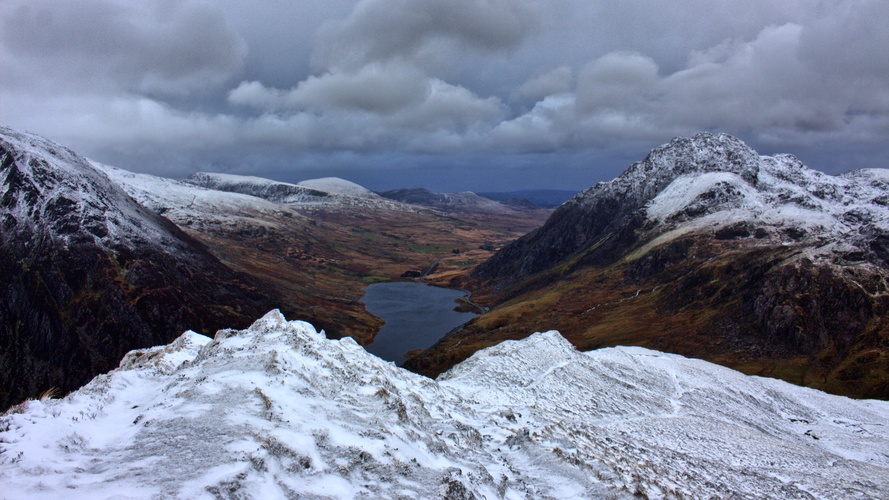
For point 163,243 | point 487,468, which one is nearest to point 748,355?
point 487,468

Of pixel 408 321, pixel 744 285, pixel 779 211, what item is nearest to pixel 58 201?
pixel 408 321

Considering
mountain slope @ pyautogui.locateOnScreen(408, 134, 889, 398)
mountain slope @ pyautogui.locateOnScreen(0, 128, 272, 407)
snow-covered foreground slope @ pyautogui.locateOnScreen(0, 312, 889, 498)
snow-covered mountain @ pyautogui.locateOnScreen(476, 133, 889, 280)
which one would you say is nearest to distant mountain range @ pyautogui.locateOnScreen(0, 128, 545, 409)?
mountain slope @ pyautogui.locateOnScreen(0, 128, 272, 407)

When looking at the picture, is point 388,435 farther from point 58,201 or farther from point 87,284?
point 58,201

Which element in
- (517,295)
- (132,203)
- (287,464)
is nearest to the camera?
(287,464)

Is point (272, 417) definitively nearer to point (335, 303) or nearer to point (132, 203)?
point (335, 303)

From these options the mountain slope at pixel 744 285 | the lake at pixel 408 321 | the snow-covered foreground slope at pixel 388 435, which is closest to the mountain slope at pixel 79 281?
the lake at pixel 408 321

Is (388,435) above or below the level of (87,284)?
above
